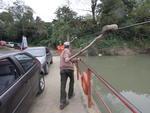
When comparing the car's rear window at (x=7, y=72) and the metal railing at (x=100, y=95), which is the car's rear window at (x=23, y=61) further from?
the metal railing at (x=100, y=95)

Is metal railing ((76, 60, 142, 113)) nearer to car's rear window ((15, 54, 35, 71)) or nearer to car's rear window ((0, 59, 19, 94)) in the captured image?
car's rear window ((15, 54, 35, 71))

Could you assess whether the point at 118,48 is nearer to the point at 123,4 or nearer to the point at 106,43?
the point at 106,43

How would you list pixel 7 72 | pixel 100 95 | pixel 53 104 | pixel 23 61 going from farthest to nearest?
pixel 100 95 < pixel 53 104 < pixel 23 61 < pixel 7 72

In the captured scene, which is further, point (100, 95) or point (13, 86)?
point (100, 95)

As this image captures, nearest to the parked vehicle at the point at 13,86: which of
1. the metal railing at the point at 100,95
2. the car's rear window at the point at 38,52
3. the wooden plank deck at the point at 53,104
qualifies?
the wooden plank deck at the point at 53,104

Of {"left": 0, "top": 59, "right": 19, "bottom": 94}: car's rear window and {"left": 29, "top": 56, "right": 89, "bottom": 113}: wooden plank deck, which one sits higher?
{"left": 0, "top": 59, "right": 19, "bottom": 94}: car's rear window

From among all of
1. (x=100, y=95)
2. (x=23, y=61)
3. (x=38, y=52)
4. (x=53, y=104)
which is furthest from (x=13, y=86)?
(x=38, y=52)

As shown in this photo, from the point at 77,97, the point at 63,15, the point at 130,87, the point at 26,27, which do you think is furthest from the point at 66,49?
the point at 26,27

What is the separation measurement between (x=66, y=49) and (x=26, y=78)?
1.44 m

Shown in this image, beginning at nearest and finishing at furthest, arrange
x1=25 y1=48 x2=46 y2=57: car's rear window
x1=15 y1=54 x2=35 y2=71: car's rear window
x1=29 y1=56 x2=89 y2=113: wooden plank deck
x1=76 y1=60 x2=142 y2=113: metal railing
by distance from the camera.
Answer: x1=76 y1=60 x2=142 y2=113: metal railing < x1=15 y1=54 x2=35 y2=71: car's rear window < x1=29 y1=56 x2=89 y2=113: wooden plank deck < x1=25 y1=48 x2=46 y2=57: car's rear window

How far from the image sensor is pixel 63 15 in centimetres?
3653

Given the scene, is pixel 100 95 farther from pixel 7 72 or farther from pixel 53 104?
pixel 7 72

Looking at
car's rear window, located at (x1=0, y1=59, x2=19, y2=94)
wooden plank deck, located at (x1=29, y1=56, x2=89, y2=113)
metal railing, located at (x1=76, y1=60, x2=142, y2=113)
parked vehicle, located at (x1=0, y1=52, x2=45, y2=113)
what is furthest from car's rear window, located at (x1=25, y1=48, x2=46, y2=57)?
car's rear window, located at (x1=0, y1=59, x2=19, y2=94)

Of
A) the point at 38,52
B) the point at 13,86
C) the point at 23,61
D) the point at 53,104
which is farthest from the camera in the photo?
the point at 38,52
